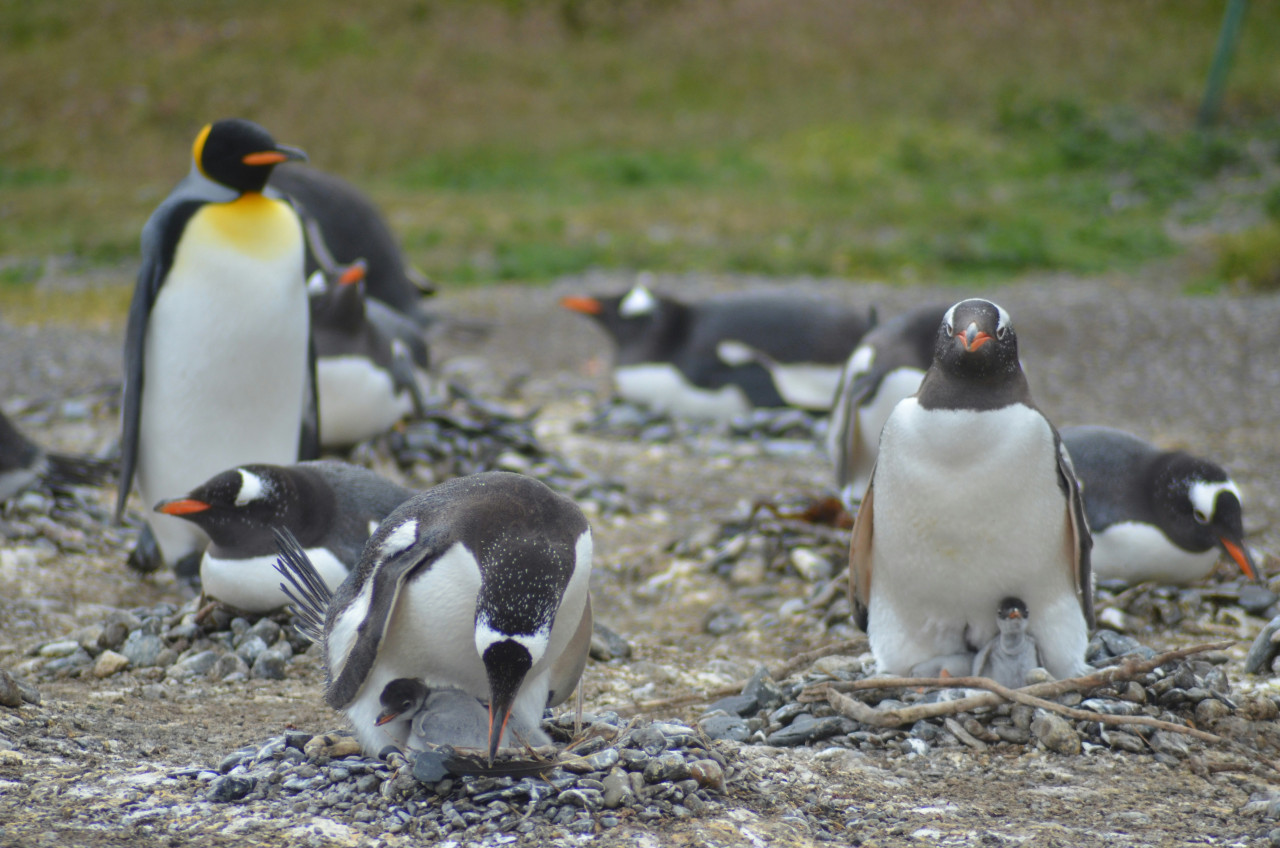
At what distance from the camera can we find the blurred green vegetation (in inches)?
484

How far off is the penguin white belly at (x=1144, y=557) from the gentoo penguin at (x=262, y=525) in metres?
2.37

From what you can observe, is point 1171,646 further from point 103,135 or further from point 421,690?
point 103,135

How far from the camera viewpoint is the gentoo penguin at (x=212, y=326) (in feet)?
14.1

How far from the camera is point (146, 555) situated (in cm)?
454

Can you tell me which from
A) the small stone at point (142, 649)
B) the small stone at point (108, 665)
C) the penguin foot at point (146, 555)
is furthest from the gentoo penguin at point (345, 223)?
the small stone at point (108, 665)

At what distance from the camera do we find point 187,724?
10.3ft

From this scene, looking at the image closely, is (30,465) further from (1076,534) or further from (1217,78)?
(1217,78)

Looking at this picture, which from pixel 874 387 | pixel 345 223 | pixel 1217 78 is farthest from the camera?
pixel 1217 78

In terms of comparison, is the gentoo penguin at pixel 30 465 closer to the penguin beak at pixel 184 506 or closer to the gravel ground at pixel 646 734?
the gravel ground at pixel 646 734

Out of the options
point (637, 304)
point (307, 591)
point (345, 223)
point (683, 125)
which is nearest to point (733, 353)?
point (637, 304)

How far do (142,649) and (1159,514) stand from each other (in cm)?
319

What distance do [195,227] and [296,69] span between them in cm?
1583

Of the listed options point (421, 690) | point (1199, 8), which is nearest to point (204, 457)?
point (421, 690)

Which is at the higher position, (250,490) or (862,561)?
(862,561)
